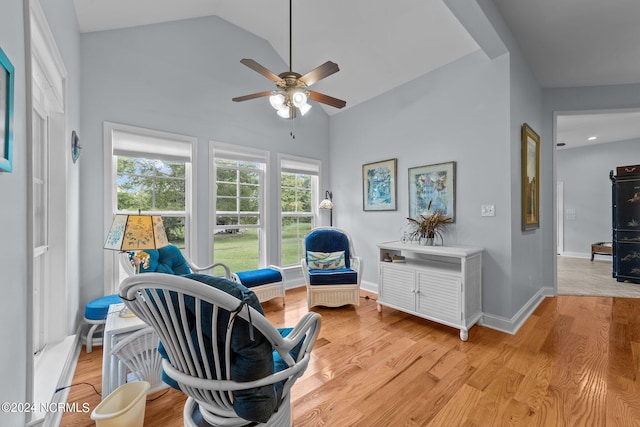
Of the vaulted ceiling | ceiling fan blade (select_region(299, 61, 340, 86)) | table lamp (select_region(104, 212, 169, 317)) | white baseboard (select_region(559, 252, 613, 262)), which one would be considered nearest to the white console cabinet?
ceiling fan blade (select_region(299, 61, 340, 86))

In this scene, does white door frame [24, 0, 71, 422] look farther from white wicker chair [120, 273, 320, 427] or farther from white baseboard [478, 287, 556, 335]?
white baseboard [478, 287, 556, 335]

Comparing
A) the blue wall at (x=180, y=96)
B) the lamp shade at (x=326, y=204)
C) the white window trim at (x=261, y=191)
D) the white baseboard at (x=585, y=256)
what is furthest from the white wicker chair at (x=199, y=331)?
the white baseboard at (x=585, y=256)

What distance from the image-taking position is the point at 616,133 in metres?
5.28

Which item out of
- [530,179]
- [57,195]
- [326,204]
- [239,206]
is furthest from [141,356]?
[530,179]

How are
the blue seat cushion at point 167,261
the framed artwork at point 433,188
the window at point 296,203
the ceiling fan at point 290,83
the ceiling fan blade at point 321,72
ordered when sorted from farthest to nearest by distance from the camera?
the window at point 296,203
the framed artwork at point 433,188
the blue seat cushion at point 167,261
the ceiling fan at point 290,83
the ceiling fan blade at point 321,72

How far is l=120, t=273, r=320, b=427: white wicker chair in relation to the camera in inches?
33.8

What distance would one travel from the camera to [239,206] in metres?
3.72

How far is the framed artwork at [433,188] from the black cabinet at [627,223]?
3.61 m

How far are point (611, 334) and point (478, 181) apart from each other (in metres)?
1.89

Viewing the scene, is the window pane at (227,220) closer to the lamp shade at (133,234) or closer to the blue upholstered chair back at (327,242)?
the blue upholstered chair back at (327,242)

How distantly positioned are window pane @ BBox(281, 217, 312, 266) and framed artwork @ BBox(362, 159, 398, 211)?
110 centimetres

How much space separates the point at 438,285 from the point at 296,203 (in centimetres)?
250

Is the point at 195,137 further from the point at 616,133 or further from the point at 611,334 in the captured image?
the point at 616,133

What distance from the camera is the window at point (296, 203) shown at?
420 cm
